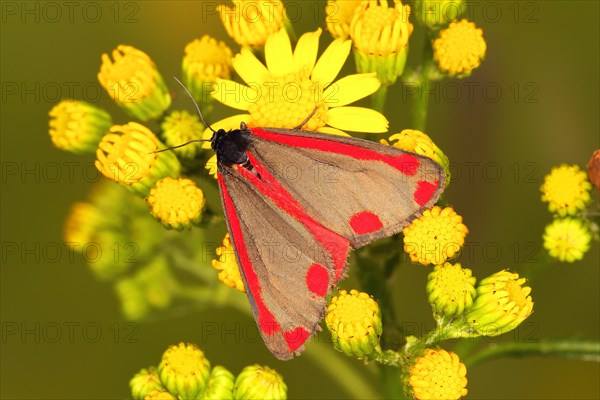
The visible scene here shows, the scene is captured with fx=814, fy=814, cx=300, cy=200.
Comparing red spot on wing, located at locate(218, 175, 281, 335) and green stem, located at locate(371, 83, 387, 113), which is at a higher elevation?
green stem, located at locate(371, 83, 387, 113)

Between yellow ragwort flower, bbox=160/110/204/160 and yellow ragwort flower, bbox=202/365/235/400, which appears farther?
yellow ragwort flower, bbox=160/110/204/160

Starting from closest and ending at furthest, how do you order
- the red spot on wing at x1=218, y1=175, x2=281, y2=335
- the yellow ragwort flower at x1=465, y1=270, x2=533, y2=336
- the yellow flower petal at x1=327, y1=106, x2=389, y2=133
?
the yellow ragwort flower at x1=465, y1=270, x2=533, y2=336, the red spot on wing at x1=218, y1=175, x2=281, y2=335, the yellow flower petal at x1=327, y1=106, x2=389, y2=133

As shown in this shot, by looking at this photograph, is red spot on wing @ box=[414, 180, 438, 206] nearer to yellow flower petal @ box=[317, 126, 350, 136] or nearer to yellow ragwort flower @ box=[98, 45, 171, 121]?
yellow flower petal @ box=[317, 126, 350, 136]

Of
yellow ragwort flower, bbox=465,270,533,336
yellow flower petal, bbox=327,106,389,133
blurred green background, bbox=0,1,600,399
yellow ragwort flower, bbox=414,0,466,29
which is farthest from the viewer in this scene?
blurred green background, bbox=0,1,600,399

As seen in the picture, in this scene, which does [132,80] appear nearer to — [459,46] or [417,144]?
[417,144]

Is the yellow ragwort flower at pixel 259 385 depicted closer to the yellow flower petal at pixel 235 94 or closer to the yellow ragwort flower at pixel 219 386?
the yellow ragwort flower at pixel 219 386

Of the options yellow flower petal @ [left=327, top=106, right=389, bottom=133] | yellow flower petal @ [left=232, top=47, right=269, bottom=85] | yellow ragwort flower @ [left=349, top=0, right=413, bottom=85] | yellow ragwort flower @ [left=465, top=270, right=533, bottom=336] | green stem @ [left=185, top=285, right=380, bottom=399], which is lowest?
green stem @ [left=185, top=285, right=380, bottom=399]

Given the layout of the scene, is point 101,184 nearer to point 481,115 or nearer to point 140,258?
point 140,258

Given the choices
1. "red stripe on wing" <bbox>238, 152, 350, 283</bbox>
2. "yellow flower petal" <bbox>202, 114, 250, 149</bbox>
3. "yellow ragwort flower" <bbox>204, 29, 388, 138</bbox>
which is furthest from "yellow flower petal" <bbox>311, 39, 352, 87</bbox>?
"red stripe on wing" <bbox>238, 152, 350, 283</bbox>
